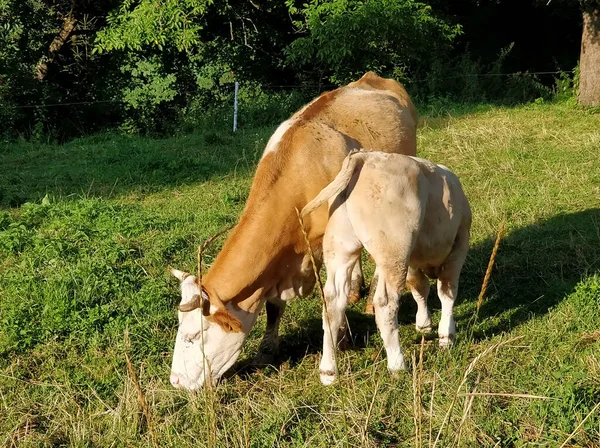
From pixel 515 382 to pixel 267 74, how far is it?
17727 mm

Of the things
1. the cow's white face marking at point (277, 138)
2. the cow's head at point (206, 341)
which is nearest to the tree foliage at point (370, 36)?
the cow's white face marking at point (277, 138)

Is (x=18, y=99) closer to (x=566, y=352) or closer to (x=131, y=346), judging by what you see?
(x=131, y=346)

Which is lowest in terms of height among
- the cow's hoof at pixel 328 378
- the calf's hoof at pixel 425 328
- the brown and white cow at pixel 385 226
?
the calf's hoof at pixel 425 328

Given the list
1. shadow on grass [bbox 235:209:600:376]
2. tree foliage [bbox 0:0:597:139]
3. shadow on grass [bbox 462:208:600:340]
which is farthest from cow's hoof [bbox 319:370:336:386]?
tree foliage [bbox 0:0:597:139]

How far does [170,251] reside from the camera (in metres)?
7.46

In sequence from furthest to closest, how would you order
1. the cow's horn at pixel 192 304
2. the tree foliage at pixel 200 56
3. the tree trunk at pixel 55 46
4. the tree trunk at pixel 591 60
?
the tree trunk at pixel 55 46
the tree foliage at pixel 200 56
the tree trunk at pixel 591 60
the cow's horn at pixel 192 304

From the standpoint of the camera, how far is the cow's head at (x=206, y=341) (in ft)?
16.3

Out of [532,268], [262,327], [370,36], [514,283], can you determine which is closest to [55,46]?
[370,36]

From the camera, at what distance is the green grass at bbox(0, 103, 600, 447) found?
428cm

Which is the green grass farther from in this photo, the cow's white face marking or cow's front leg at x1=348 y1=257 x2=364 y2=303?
the cow's white face marking

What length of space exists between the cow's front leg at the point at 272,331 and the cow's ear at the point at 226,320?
549 millimetres

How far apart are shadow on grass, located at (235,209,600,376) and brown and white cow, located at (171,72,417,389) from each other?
0.42 meters

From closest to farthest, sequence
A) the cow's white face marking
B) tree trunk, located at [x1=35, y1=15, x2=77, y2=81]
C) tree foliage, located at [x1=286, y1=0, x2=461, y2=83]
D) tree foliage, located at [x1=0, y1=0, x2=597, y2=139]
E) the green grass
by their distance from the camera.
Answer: the green grass, the cow's white face marking, tree foliage, located at [x1=286, y1=0, x2=461, y2=83], tree foliage, located at [x1=0, y1=0, x2=597, y2=139], tree trunk, located at [x1=35, y1=15, x2=77, y2=81]

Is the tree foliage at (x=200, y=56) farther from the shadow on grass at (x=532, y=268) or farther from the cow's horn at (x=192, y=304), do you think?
the cow's horn at (x=192, y=304)
